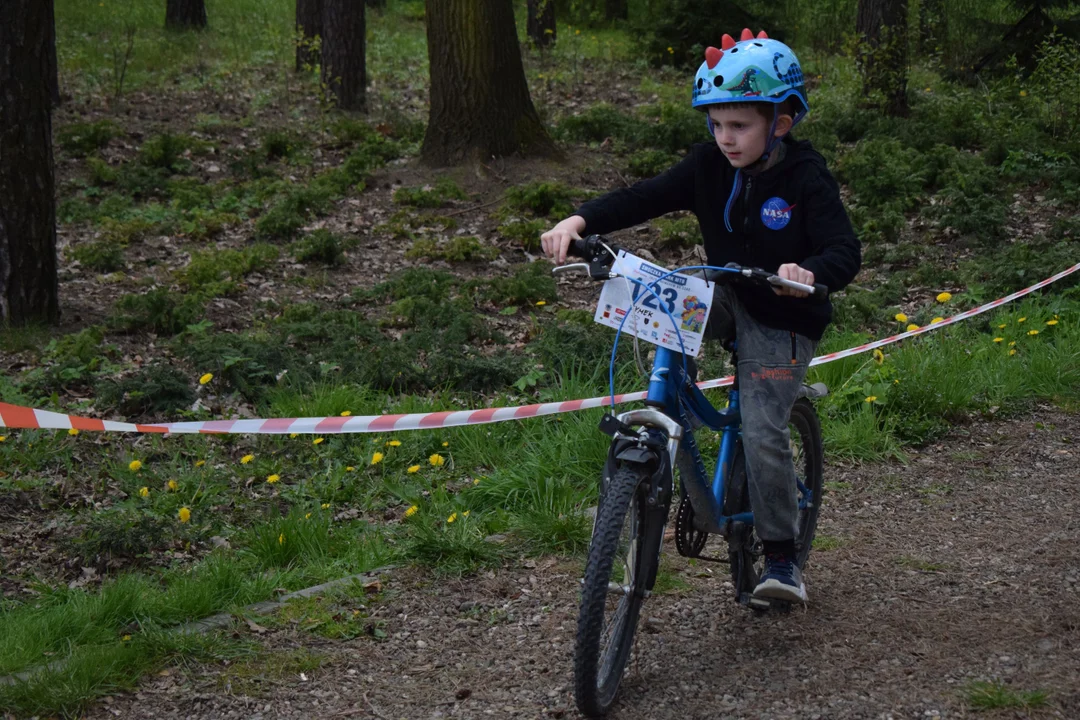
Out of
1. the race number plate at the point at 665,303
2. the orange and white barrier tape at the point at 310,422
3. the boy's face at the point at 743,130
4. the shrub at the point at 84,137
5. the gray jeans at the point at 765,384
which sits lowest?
the orange and white barrier tape at the point at 310,422

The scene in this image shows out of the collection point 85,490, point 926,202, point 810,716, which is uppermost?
point 926,202

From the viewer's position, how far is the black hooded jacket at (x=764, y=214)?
Result: 11.2ft

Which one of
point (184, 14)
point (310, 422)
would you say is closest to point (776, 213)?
point (310, 422)

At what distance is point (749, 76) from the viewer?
3.27 m

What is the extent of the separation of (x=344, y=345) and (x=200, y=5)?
15.2m

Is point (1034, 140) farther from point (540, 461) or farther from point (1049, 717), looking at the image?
point (1049, 717)

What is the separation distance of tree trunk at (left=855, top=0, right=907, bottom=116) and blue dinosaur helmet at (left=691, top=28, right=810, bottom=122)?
958 centimetres

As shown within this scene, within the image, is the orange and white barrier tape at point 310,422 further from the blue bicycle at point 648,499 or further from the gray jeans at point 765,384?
the gray jeans at point 765,384

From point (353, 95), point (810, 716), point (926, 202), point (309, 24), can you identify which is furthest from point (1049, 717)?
point (309, 24)

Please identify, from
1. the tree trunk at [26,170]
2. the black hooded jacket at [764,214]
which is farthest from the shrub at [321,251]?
the black hooded jacket at [764,214]

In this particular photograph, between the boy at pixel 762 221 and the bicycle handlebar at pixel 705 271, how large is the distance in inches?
3.1

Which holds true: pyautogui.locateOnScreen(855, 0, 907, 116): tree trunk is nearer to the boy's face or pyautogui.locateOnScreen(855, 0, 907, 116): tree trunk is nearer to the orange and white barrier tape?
the orange and white barrier tape

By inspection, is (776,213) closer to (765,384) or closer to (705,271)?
(705,271)

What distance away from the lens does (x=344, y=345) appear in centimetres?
691
